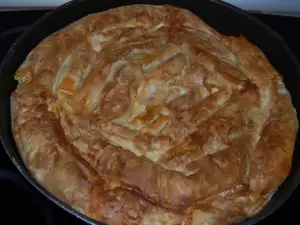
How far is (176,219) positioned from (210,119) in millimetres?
367

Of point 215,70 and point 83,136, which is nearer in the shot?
point 83,136

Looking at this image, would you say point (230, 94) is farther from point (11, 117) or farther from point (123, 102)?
point (11, 117)

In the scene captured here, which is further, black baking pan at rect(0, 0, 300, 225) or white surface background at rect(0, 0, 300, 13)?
white surface background at rect(0, 0, 300, 13)

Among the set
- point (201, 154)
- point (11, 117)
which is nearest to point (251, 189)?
point (201, 154)

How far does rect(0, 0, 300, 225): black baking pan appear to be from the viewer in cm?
151

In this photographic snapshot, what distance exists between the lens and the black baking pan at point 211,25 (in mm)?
1511

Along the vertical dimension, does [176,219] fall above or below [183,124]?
below

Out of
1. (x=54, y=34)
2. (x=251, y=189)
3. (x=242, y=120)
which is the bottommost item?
(x=251, y=189)

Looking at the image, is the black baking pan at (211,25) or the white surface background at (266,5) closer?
the black baking pan at (211,25)

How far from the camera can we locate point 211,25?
1.91m

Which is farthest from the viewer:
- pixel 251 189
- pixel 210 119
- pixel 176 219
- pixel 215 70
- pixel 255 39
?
pixel 255 39

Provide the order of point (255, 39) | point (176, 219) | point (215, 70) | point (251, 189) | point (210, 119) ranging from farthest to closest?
point (255, 39)
point (215, 70)
point (210, 119)
point (251, 189)
point (176, 219)

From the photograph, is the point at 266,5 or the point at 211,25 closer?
the point at 211,25

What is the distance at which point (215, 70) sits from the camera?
5.33ft
